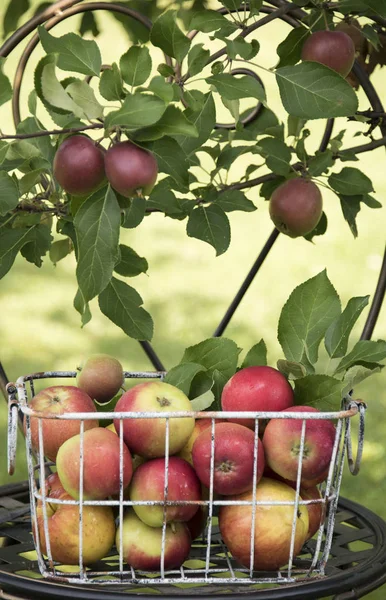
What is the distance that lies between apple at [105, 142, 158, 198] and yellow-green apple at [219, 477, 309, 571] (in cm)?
31

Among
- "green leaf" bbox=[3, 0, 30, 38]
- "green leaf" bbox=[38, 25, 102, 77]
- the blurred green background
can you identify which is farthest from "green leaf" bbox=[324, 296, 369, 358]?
the blurred green background

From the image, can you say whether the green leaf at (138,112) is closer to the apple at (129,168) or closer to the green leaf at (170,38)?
the apple at (129,168)

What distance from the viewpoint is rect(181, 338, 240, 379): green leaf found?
960mm

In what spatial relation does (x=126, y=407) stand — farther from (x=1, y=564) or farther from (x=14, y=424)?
(x=1, y=564)

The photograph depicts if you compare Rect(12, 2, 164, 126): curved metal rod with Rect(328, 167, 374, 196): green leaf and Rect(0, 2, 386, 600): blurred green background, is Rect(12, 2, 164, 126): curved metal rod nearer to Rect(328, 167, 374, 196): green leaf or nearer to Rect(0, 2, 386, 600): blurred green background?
Rect(328, 167, 374, 196): green leaf

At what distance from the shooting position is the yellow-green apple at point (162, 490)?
2.68ft

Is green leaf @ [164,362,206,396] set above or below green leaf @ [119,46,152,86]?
below

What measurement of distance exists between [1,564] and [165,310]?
86.1 inches

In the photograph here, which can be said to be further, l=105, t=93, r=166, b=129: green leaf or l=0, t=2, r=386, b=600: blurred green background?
l=0, t=2, r=386, b=600: blurred green background

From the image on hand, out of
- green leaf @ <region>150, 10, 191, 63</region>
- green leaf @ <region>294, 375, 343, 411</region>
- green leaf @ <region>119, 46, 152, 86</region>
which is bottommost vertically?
green leaf @ <region>294, 375, 343, 411</region>

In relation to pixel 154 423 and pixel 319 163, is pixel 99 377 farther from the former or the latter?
pixel 319 163

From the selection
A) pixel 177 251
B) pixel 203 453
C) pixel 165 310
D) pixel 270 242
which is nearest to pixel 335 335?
pixel 203 453

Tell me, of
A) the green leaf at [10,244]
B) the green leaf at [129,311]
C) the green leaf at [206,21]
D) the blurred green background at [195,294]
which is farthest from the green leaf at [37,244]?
the blurred green background at [195,294]

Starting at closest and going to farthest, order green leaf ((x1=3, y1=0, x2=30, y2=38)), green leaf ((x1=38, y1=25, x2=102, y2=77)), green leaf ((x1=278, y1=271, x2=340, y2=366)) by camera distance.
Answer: green leaf ((x1=38, y1=25, x2=102, y2=77)) → green leaf ((x1=278, y1=271, x2=340, y2=366)) → green leaf ((x1=3, y1=0, x2=30, y2=38))
